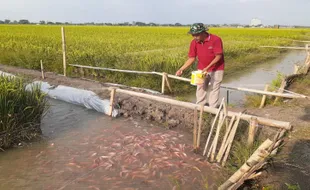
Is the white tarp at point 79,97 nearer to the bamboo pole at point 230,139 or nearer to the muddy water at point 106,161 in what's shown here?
the muddy water at point 106,161

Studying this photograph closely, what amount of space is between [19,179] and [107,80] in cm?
656

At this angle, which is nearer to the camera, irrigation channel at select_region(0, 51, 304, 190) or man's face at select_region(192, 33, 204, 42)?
irrigation channel at select_region(0, 51, 304, 190)

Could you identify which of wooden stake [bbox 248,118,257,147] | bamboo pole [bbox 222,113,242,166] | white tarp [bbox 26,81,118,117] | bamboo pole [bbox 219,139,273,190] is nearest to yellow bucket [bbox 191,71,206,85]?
bamboo pole [bbox 222,113,242,166]

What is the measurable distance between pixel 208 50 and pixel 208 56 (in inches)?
4.9

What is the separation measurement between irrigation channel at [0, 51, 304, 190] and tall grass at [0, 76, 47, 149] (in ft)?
0.73

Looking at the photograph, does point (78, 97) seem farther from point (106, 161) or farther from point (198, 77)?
point (198, 77)

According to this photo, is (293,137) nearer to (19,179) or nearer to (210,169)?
(210,169)

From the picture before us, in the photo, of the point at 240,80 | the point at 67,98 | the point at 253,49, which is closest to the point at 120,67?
the point at 67,98

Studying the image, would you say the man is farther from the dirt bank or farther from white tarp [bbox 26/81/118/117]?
white tarp [bbox 26/81/118/117]

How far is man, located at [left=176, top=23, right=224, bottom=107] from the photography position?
16.7 feet

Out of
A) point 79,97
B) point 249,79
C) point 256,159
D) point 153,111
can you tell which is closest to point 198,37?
point 153,111

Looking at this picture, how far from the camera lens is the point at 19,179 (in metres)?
4.30

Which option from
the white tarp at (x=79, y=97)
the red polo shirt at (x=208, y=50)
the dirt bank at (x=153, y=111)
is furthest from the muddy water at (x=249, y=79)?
the red polo shirt at (x=208, y=50)

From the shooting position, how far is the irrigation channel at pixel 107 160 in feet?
13.8
